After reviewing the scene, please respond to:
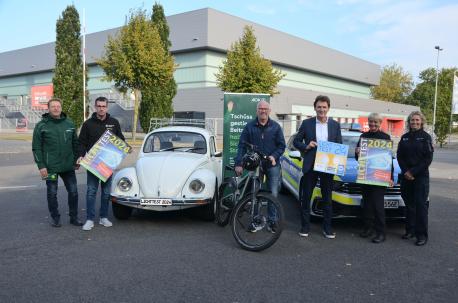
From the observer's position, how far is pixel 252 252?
530 centimetres

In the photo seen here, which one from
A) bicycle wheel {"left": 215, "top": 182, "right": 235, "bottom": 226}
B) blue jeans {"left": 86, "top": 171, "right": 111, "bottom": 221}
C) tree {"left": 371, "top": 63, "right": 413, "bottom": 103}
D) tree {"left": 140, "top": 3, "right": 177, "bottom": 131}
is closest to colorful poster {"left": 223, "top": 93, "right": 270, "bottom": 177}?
bicycle wheel {"left": 215, "top": 182, "right": 235, "bottom": 226}

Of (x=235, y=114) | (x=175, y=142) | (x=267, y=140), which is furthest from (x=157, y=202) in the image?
(x=235, y=114)

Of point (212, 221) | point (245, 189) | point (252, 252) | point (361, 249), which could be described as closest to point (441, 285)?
point (361, 249)

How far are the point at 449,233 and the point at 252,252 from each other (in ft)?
10.8

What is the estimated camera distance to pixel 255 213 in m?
5.55

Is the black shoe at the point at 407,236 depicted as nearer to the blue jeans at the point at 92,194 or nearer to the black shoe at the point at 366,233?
the black shoe at the point at 366,233

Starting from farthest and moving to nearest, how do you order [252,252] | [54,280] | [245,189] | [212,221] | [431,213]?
[431,213] → [212,221] → [245,189] → [252,252] → [54,280]

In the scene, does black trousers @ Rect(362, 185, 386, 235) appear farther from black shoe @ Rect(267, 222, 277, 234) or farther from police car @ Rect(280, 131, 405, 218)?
black shoe @ Rect(267, 222, 277, 234)

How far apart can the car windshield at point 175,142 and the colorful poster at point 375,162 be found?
3041mm

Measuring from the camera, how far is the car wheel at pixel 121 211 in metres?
6.71

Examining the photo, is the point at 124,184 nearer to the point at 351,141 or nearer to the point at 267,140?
the point at 267,140

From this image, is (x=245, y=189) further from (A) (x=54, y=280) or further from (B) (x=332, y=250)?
(A) (x=54, y=280)

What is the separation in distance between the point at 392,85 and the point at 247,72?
6514 cm

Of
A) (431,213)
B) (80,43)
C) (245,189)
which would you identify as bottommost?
(431,213)
